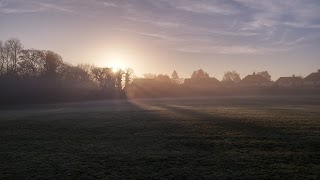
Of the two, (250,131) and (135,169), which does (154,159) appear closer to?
(135,169)

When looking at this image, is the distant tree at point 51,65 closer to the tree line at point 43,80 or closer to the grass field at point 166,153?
the tree line at point 43,80

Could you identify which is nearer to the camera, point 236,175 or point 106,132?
point 236,175

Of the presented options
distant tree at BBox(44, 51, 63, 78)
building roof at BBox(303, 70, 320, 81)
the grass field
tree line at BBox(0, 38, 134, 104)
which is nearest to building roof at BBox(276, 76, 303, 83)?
building roof at BBox(303, 70, 320, 81)

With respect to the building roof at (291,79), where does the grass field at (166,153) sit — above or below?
below

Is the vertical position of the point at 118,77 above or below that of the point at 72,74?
below

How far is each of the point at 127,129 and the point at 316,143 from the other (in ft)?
36.8

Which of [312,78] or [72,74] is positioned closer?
[72,74]

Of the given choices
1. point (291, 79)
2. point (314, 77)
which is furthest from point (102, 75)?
point (291, 79)

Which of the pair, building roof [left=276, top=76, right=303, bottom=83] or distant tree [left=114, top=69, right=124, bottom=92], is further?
building roof [left=276, top=76, right=303, bottom=83]

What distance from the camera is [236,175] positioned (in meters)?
10.5

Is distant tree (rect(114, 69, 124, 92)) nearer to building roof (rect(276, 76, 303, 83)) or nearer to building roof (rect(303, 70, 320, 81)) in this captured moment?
building roof (rect(303, 70, 320, 81))

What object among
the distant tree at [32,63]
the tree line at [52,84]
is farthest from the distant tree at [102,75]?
the distant tree at [32,63]

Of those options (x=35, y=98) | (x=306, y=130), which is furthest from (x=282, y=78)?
(x=306, y=130)

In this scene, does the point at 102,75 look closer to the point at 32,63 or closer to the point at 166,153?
the point at 32,63
